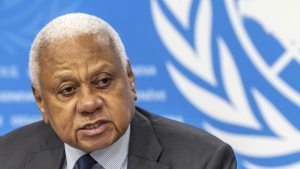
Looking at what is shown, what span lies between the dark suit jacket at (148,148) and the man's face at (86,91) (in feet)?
0.72

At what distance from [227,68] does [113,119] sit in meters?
1.03

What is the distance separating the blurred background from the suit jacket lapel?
2.01 feet

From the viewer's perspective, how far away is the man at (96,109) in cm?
234

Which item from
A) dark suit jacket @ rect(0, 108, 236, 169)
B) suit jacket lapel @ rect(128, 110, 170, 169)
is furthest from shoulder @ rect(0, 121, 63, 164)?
suit jacket lapel @ rect(128, 110, 170, 169)

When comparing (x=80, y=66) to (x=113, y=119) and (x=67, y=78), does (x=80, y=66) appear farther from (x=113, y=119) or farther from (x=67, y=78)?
(x=113, y=119)

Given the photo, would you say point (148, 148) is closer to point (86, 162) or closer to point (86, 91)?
point (86, 162)

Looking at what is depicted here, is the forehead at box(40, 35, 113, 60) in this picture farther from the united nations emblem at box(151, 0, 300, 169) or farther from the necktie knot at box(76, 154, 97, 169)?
the united nations emblem at box(151, 0, 300, 169)

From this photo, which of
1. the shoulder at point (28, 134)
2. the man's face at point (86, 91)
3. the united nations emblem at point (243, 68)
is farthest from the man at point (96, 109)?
the united nations emblem at point (243, 68)

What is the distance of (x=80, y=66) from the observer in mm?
2334

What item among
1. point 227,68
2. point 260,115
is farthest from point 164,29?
point 260,115

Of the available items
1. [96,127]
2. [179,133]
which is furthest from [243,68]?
[96,127]

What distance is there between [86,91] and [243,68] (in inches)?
43.7

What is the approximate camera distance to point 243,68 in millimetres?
3244

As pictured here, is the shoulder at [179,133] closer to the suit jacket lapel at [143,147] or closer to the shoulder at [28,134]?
the suit jacket lapel at [143,147]
